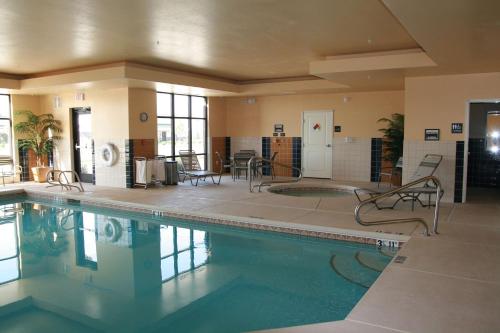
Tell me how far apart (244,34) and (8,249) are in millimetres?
4136

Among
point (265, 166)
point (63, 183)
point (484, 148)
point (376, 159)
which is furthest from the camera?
point (265, 166)

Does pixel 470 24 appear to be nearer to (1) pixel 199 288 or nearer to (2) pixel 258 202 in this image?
(1) pixel 199 288

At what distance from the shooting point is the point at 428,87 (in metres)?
7.64

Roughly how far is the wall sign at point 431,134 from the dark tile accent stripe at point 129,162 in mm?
5875

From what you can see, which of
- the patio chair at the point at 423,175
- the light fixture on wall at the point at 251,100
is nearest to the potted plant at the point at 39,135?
the light fixture on wall at the point at 251,100

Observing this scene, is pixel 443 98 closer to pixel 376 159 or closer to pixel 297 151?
pixel 376 159

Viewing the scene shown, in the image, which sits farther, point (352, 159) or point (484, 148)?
point (352, 159)

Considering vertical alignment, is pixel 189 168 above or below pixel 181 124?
below

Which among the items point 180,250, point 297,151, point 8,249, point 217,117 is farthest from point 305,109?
point 8,249

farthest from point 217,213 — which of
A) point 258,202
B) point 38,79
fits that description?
point 38,79

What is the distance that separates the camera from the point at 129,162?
31.0 ft

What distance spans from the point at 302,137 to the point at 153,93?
3.95 metres

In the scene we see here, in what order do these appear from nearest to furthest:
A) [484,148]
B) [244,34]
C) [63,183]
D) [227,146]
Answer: [244,34], [484,148], [63,183], [227,146]

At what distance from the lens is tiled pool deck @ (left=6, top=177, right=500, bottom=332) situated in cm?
303
